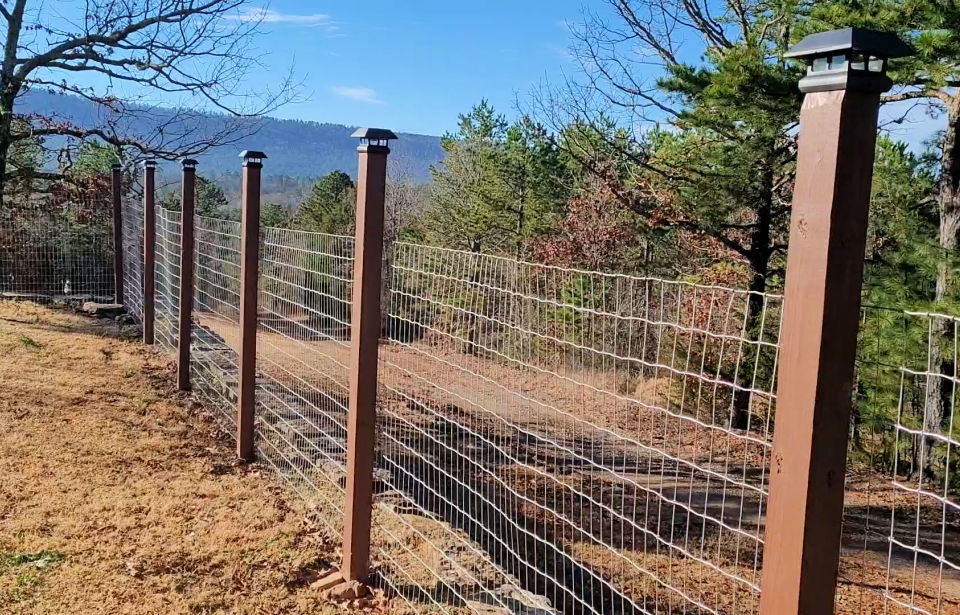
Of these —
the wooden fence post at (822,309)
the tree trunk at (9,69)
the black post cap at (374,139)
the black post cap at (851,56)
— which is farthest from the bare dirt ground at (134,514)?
the tree trunk at (9,69)

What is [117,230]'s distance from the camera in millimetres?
10172

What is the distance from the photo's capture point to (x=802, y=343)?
4.17ft

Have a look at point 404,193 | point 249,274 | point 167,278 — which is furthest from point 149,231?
point 404,193

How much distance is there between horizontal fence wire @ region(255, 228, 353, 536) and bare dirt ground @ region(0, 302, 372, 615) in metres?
0.17

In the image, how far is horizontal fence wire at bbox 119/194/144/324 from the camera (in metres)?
8.72

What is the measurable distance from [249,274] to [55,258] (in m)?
8.08

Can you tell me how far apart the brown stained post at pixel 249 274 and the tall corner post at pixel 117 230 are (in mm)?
6424

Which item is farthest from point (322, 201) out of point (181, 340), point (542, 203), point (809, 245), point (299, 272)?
point (809, 245)

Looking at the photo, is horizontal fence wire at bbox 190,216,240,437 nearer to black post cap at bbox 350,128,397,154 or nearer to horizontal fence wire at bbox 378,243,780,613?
horizontal fence wire at bbox 378,243,780,613

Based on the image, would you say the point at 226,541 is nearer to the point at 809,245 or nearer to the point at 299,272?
the point at 299,272

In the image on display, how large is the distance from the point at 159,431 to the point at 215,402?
565mm

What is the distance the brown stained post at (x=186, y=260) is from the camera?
5902 mm

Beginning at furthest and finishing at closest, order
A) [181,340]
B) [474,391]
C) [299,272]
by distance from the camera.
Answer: [181,340] < [299,272] < [474,391]

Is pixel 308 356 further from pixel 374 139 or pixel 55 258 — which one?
pixel 55 258
